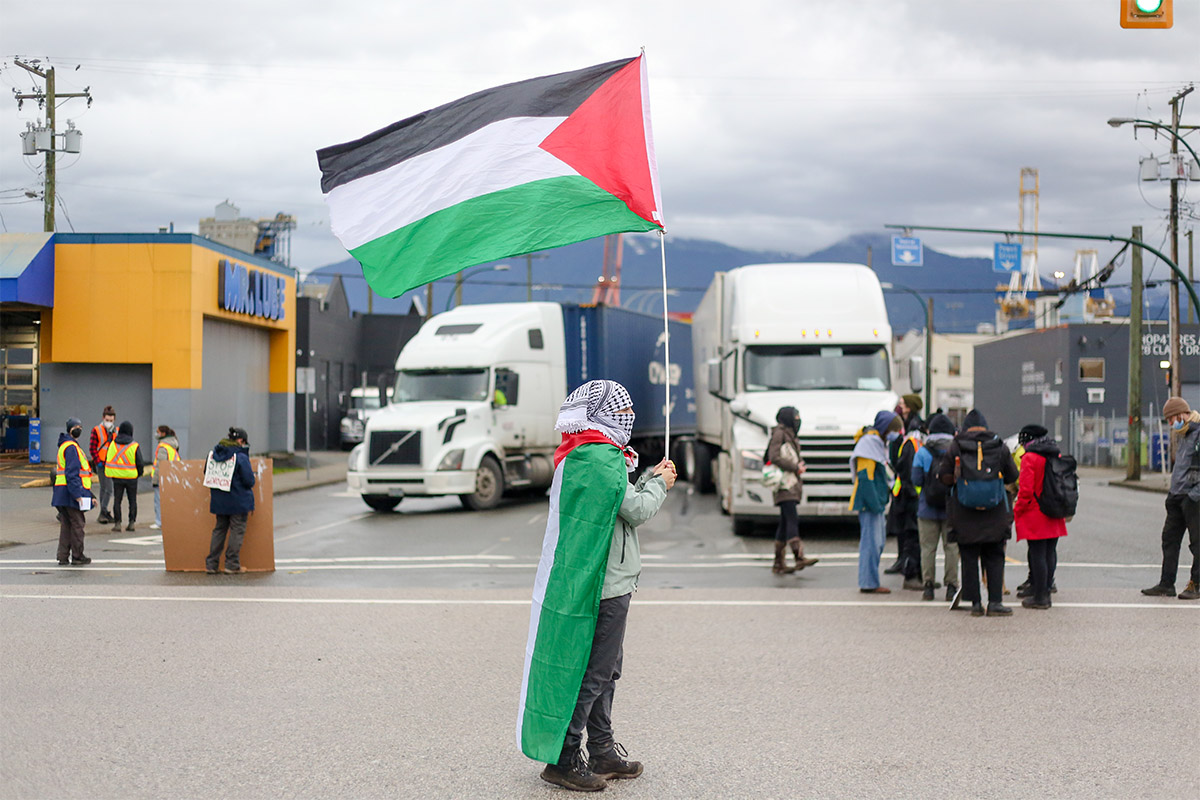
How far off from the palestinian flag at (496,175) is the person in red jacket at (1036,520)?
17.8 feet

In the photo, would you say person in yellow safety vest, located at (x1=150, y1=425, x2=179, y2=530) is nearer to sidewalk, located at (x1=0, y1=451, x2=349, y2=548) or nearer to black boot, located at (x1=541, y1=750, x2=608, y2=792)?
sidewalk, located at (x1=0, y1=451, x2=349, y2=548)

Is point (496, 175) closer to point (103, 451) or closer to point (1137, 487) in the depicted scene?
point (103, 451)

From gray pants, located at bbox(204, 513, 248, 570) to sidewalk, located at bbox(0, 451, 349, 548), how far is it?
5092 mm

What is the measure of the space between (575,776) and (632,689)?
197 centimetres

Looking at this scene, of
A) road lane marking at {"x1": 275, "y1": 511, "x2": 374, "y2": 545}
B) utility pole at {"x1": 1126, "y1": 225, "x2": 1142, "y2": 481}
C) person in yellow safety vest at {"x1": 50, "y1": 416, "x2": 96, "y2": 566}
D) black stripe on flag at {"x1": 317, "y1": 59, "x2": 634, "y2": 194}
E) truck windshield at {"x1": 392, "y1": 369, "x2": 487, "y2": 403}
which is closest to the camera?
black stripe on flag at {"x1": 317, "y1": 59, "x2": 634, "y2": 194}

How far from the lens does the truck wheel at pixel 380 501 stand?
21.8 metres

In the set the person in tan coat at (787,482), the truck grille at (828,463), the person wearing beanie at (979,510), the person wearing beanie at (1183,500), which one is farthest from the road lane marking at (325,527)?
the person wearing beanie at (1183,500)

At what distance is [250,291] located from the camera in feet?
109

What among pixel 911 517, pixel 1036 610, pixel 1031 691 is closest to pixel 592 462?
pixel 1031 691

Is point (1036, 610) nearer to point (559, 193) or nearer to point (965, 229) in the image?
point (559, 193)

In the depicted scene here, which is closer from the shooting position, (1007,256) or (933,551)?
(933,551)

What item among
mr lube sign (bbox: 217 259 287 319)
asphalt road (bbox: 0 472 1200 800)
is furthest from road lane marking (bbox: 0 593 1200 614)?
mr lube sign (bbox: 217 259 287 319)

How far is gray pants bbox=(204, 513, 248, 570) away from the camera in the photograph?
12.8m

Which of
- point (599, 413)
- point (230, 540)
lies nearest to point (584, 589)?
point (599, 413)
